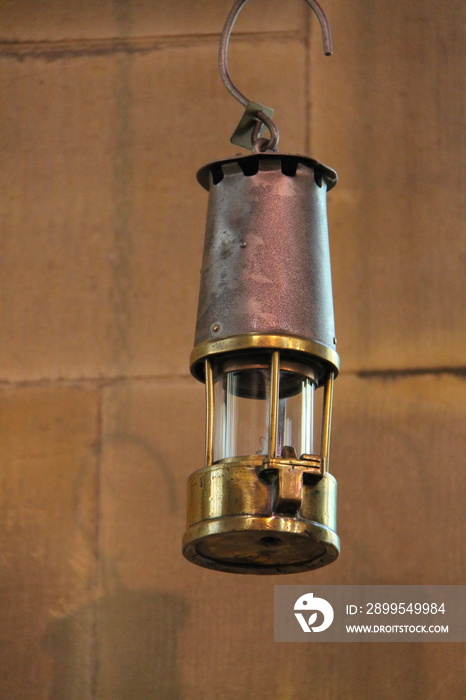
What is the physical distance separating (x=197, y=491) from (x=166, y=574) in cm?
89

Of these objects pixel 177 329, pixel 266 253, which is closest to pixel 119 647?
pixel 177 329

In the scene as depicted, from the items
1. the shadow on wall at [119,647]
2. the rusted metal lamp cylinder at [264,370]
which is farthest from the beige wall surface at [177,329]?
the rusted metal lamp cylinder at [264,370]

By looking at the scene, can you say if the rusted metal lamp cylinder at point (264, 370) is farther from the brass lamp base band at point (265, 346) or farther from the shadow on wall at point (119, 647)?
the shadow on wall at point (119, 647)

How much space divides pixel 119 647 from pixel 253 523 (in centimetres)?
99

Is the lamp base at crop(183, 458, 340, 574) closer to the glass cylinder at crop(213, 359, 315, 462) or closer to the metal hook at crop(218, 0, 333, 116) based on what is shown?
the glass cylinder at crop(213, 359, 315, 462)

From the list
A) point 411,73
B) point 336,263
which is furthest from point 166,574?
point 411,73

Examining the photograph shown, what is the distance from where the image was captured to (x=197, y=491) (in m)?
1.94

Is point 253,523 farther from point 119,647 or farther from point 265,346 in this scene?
point 119,647

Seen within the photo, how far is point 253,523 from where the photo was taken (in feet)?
6.05

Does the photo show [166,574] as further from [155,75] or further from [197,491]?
[155,75]

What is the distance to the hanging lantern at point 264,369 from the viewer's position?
1.87 metres

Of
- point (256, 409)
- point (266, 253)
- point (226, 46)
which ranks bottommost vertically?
point (256, 409)

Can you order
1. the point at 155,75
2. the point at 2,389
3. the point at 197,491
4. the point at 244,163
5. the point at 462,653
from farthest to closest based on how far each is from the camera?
the point at 155,75
the point at 2,389
the point at 462,653
the point at 244,163
the point at 197,491

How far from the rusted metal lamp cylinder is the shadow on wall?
803 mm
